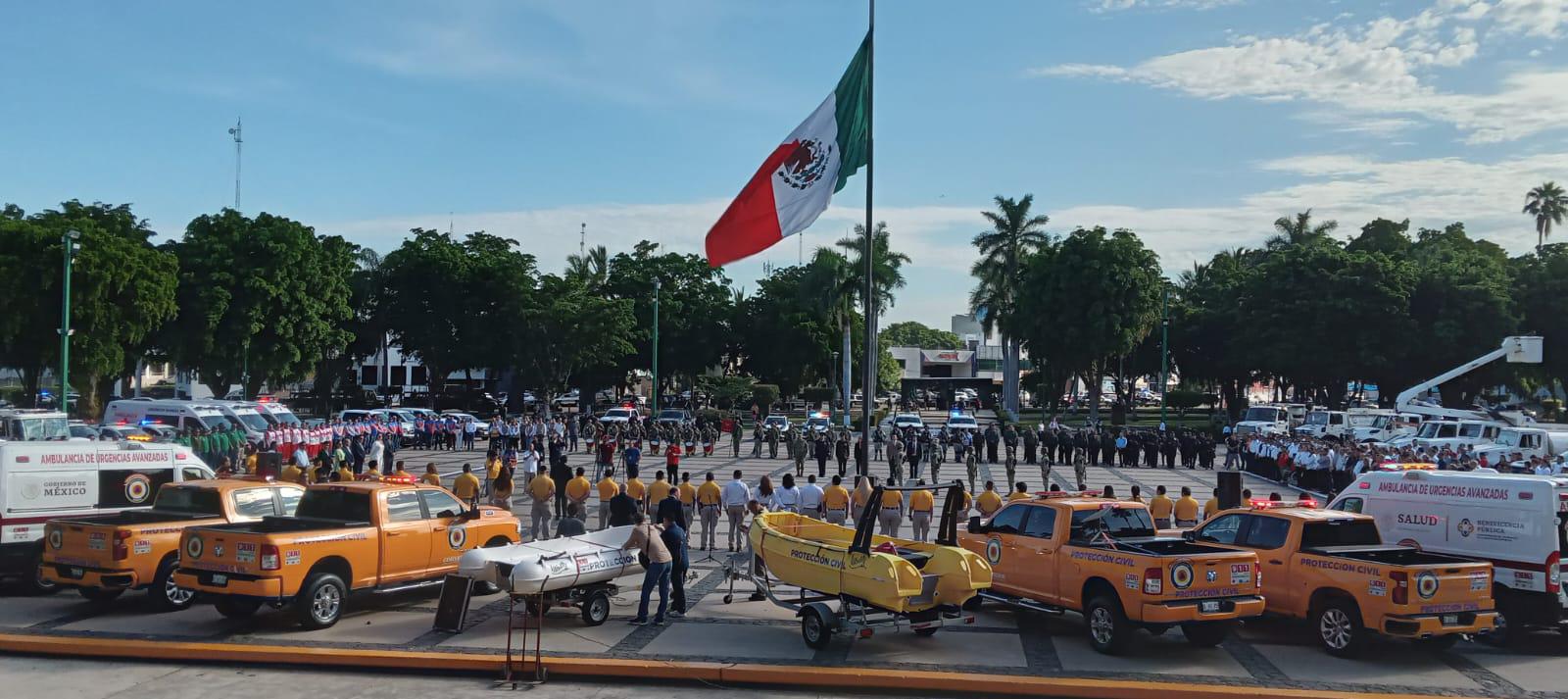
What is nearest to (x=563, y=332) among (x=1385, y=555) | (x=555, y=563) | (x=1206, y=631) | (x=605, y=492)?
(x=605, y=492)

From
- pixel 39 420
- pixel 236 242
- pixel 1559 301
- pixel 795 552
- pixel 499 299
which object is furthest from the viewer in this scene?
pixel 499 299

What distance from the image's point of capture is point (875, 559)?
38.3ft

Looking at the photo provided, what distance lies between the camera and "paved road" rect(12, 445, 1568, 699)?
37.7 ft

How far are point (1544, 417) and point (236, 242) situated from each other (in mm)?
72129

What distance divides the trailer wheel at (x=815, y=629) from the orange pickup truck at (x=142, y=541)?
724 cm

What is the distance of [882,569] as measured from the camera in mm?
11555

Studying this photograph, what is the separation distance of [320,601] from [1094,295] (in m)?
53.9

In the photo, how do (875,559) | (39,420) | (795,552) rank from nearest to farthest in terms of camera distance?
(875,559)
(795,552)
(39,420)

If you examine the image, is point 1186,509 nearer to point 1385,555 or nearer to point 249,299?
point 1385,555

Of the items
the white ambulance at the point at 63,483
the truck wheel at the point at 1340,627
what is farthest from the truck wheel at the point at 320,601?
the truck wheel at the point at 1340,627

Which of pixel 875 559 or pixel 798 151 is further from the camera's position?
pixel 798 151

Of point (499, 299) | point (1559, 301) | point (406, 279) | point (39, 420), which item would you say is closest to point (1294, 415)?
point (1559, 301)

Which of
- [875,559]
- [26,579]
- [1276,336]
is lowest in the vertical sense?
[26,579]

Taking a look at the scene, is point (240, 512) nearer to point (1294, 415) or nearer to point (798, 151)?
point (798, 151)
